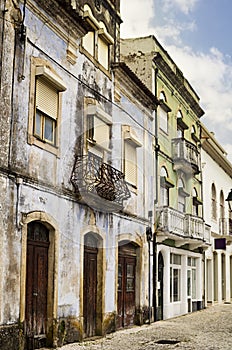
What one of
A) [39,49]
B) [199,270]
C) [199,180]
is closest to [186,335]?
[39,49]

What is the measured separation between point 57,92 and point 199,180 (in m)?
15.7

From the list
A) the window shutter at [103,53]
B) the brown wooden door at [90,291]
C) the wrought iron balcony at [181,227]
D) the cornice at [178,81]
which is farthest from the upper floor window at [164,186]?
the brown wooden door at [90,291]

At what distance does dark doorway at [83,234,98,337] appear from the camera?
15005 millimetres

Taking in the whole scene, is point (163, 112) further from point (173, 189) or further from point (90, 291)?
point (90, 291)

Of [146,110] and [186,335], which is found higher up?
[146,110]

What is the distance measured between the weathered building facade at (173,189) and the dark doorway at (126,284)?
176cm

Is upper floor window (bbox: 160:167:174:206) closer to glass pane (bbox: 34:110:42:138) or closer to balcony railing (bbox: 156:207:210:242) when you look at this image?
balcony railing (bbox: 156:207:210:242)

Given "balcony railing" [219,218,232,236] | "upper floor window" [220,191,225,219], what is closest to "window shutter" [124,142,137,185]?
"balcony railing" [219,218,232,236]

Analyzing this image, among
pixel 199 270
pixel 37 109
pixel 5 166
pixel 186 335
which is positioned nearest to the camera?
pixel 5 166

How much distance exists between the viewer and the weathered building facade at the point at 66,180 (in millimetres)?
11562

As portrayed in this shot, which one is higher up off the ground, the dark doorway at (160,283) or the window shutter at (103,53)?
the window shutter at (103,53)

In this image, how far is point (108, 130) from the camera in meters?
16.8

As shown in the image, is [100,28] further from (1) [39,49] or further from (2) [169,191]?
(2) [169,191]

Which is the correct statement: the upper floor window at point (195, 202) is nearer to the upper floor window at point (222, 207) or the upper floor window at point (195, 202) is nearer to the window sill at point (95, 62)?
the upper floor window at point (222, 207)
